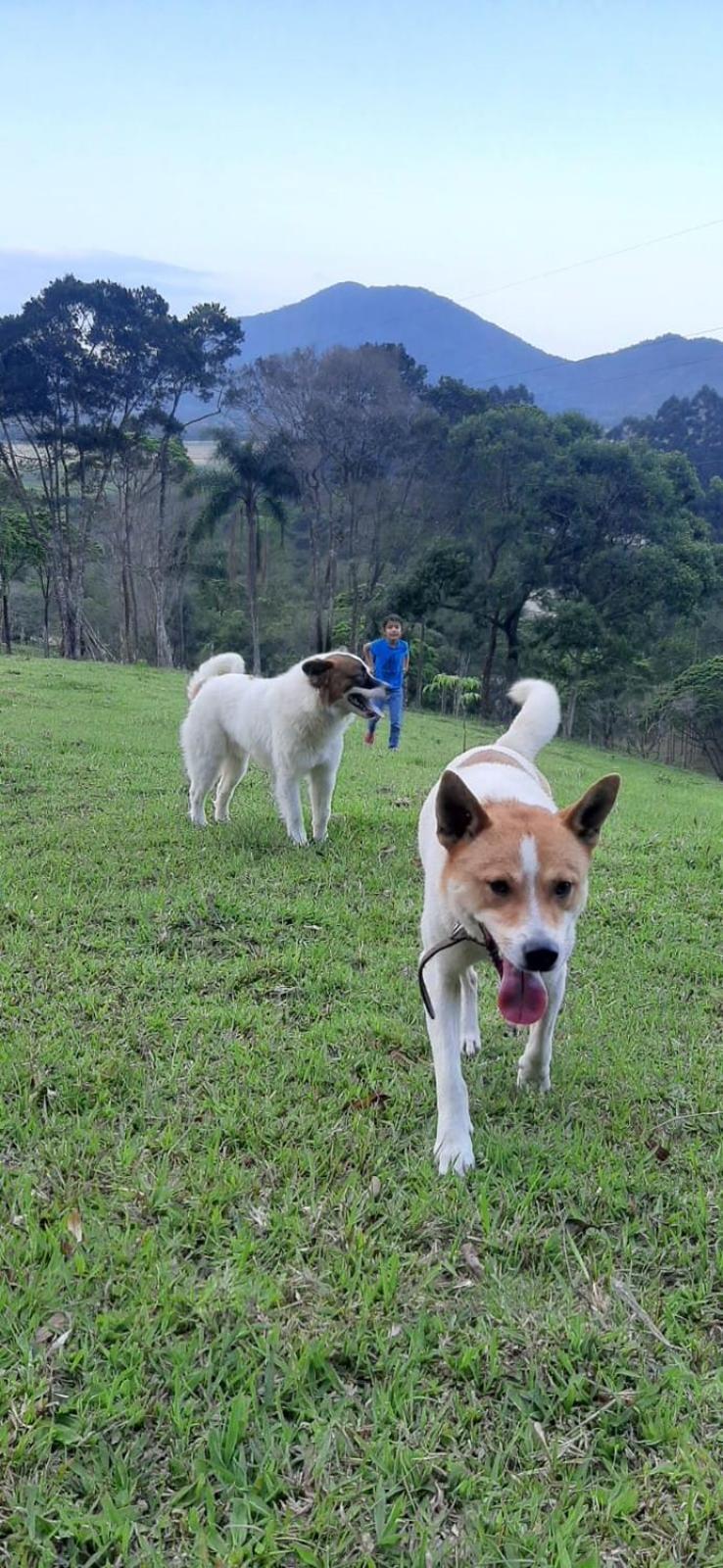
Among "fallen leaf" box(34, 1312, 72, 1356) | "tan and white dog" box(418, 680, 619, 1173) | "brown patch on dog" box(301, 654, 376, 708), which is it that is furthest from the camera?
"brown patch on dog" box(301, 654, 376, 708)

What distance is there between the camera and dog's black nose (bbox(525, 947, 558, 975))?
Answer: 2514mm

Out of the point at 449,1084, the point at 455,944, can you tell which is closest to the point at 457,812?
the point at 455,944

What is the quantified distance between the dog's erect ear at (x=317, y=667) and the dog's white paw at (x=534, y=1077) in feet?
13.0

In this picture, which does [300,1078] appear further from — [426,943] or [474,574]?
[474,574]

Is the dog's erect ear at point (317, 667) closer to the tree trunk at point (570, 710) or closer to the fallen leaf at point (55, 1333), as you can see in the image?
the fallen leaf at point (55, 1333)

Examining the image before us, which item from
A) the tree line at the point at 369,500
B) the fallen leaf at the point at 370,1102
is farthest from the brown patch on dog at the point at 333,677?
the tree line at the point at 369,500

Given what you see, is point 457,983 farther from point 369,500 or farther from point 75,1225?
point 369,500

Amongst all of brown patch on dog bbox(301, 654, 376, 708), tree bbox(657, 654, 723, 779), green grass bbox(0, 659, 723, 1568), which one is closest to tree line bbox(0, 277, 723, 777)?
tree bbox(657, 654, 723, 779)

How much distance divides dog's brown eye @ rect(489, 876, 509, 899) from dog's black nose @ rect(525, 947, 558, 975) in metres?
0.21

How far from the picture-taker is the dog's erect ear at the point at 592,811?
287 cm

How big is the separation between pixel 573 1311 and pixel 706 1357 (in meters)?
0.34

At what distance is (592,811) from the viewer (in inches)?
114

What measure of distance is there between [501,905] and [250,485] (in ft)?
121

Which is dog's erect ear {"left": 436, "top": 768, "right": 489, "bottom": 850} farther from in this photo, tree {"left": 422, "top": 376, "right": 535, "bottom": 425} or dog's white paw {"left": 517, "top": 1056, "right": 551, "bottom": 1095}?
tree {"left": 422, "top": 376, "right": 535, "bottom": 425}
